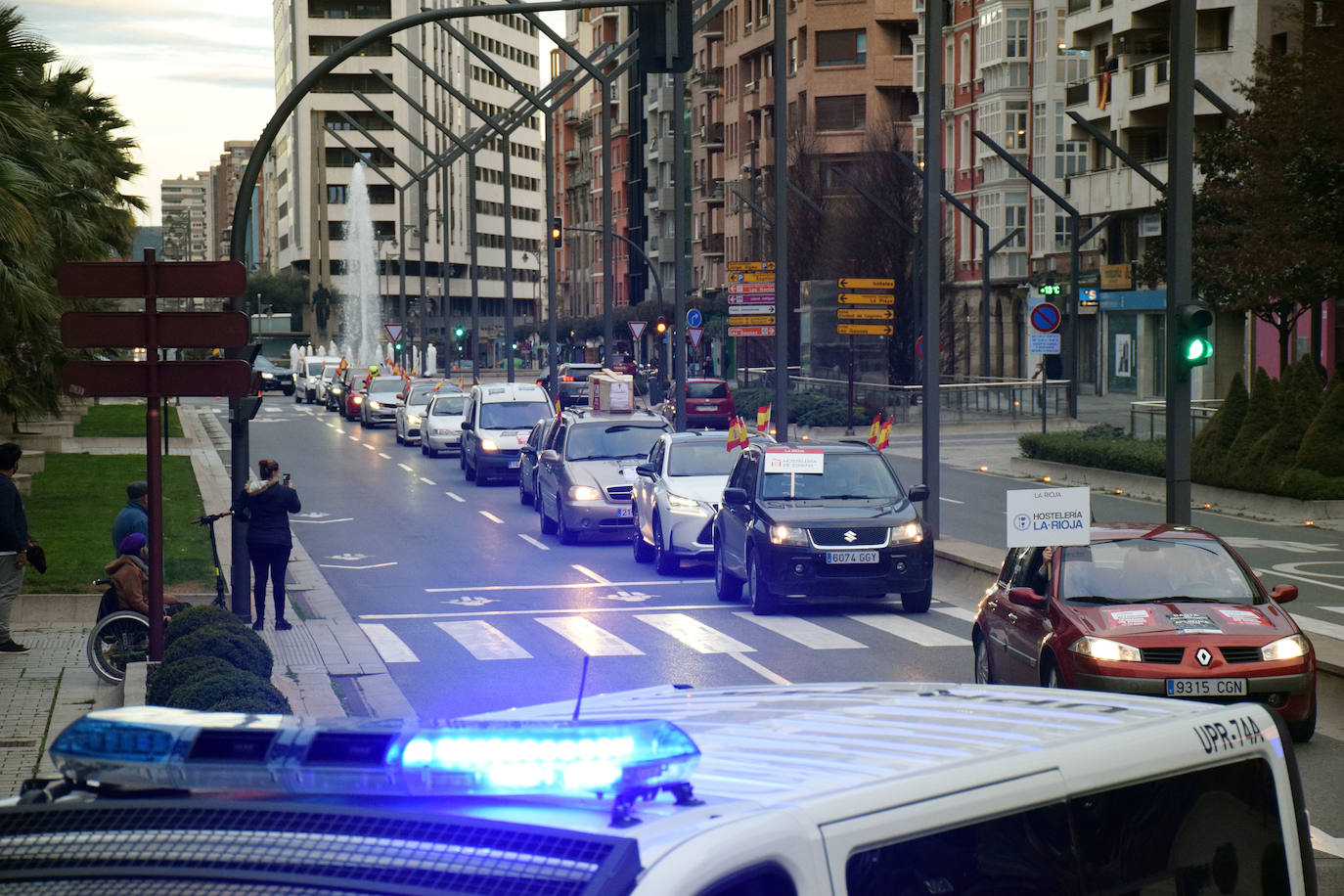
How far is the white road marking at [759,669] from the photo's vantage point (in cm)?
1562

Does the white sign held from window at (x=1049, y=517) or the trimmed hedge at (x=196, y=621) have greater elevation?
the white sign held from window at (x=1049, y=517)

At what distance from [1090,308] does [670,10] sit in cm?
4963

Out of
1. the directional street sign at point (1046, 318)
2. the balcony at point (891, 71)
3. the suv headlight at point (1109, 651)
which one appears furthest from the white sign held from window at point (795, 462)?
the balcony at point (891, 71)

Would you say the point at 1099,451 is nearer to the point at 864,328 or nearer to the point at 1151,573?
the point at 864,328

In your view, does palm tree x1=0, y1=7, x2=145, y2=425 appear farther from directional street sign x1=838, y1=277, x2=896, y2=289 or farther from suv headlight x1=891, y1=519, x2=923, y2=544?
directional street sign x1=838, y1=277, x2=896, y2=289

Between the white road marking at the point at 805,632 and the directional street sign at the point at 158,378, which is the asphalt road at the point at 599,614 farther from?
the directional street sign at the point at 158,378

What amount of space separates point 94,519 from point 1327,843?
72.2 feet

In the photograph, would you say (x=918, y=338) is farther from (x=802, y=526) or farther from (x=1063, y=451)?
(x=802, y=526)

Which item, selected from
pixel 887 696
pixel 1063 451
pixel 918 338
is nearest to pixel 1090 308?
pixel 918 338

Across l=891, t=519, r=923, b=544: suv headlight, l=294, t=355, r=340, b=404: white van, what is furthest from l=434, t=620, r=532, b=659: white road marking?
l=294, t=355, r=340, b=404: white van

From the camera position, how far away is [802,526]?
63.3 feet

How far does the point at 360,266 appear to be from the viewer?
147 m

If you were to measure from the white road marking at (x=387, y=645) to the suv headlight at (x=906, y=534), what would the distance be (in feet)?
16.8

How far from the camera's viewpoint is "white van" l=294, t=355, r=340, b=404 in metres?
80.9
